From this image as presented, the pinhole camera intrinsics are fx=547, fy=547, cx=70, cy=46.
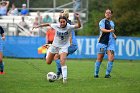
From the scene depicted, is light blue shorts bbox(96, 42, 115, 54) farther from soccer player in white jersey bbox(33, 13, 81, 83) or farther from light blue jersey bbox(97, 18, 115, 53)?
soccer player in white jersey bbox(33, 13, 81, 83)

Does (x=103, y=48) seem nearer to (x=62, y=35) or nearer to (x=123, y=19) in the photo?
(x=62, y=35)

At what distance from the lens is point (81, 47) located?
33438mm

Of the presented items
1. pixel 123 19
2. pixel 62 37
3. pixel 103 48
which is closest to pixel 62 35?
pixel 62 37

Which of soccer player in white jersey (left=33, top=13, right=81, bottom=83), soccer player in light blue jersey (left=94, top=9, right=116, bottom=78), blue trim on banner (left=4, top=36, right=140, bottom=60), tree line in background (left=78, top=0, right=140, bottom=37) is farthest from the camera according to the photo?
tree line in background (left=78, top=0, right=140, bottom=37)

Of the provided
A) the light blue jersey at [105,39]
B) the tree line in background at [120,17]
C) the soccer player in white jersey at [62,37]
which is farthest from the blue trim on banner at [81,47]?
the soccer player in white jersey at [62,37]

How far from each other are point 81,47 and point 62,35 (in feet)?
55.6

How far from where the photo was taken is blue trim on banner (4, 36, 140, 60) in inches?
1297

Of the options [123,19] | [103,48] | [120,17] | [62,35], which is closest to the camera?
[62,35]

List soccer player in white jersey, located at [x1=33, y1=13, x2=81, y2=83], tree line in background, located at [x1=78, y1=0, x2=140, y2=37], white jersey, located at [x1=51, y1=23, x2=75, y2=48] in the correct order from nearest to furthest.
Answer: soccer player in white jersey, located at [x1=33, y1=13, x2=81, y2=83] → white jersey, located at [x1=51, y1=23, x2=75, y2=48] → tree line in background, located at [x1=78, y1=0, x2=140, y2=37]

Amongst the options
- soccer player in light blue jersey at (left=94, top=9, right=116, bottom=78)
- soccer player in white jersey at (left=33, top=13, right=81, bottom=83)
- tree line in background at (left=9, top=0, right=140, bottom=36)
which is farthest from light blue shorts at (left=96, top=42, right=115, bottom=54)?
tree line in background at (left=9, top=0, right=140, bottom=36)

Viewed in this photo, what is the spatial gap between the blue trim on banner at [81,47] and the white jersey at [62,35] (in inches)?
655

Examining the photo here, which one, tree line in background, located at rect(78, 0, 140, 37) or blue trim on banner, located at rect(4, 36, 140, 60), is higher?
tree line in background, located at rect(78, 0, 140, 37)

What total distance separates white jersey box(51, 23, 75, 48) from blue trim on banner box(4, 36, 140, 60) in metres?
16.6

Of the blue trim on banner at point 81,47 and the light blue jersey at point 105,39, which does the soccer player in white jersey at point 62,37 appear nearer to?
the light blue jersey at point 105,39
